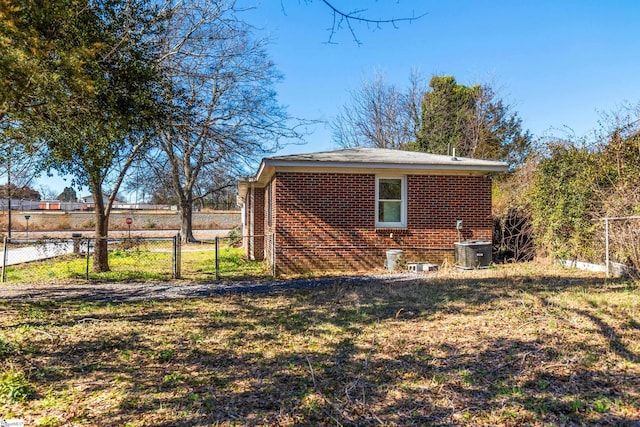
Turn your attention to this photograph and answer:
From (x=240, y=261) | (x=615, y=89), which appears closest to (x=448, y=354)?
(x=240, y=261)

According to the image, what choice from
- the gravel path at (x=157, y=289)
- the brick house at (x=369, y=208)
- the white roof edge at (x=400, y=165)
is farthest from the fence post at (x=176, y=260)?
the white roof edge at (x=400, y=165)

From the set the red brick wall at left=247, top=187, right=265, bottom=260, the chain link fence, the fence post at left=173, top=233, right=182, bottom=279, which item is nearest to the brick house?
the chain link fence

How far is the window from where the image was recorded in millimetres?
10844

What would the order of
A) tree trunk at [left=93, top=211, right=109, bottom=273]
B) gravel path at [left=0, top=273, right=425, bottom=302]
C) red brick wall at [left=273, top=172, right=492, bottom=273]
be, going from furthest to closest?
1. tree trunk at [left=93, top=211, right=109, bottom=273]
2. red brick wall at [left=273, top=172, right=492, bottom=273]
3. gravel path at [left=0, top=273, right=425, bottom=302]

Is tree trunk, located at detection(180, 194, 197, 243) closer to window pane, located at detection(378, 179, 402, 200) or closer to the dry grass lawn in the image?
window pane, located at detection(378, 179, 402, 200)

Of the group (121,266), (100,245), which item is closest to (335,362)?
(100,245)

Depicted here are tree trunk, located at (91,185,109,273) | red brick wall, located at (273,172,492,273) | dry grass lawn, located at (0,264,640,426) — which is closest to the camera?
dry grass lawn, located at (0,264,640,426)

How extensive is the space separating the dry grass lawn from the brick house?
11.8 ft

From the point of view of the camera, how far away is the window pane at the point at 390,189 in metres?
10.9

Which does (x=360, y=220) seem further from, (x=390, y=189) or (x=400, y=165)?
(x=400, y=165)

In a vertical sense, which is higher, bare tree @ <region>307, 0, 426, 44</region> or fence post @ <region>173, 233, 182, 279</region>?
bare tree @ <region>307, 0, 426, 44</region>

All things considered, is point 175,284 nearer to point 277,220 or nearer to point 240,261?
point 277,220

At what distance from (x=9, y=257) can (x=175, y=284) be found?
10.6 metres

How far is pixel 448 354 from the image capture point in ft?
13.8
